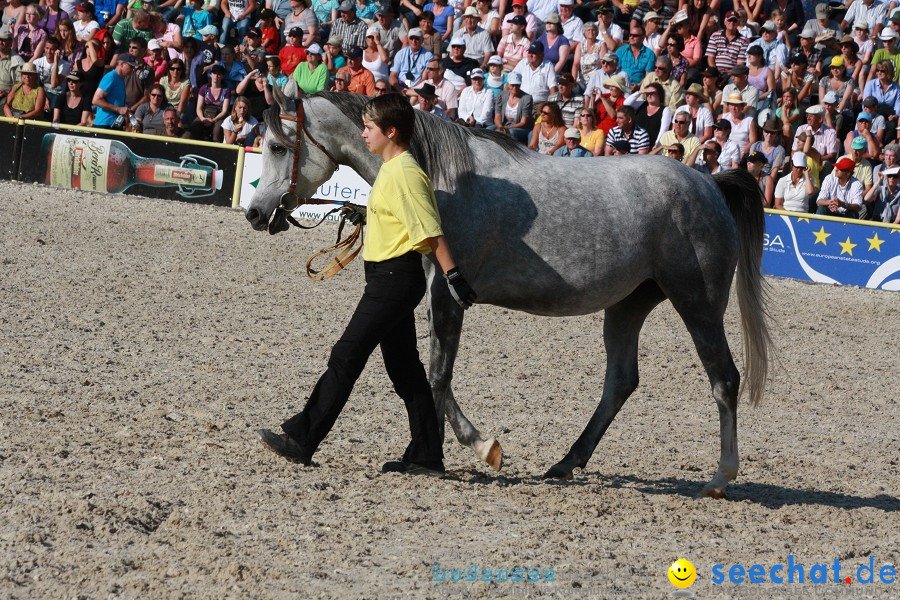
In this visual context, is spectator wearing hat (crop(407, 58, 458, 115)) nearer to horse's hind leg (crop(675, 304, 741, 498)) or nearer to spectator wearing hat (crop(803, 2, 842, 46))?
spectator wearing hat (crop(803, 2, 842, 46))

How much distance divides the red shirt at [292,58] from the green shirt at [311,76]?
763 mm

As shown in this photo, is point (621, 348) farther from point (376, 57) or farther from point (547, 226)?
point (376, 57)

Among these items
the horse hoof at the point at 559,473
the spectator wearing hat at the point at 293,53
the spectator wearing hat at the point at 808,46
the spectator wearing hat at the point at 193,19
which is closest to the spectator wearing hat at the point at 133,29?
the spectator wearing hat at the point at 193,19

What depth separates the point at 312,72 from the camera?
54.9 feet

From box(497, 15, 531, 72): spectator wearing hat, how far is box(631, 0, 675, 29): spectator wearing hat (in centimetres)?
152

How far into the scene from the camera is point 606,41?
1620 cm

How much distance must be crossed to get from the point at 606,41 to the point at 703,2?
5.01ft

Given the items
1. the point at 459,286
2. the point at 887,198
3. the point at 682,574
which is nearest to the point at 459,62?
the point at 887,198

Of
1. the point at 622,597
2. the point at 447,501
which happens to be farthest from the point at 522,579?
the point at 447,501

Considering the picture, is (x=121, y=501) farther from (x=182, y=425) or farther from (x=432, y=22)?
(x=432, y=22)

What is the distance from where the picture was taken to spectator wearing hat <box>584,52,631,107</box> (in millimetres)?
15391

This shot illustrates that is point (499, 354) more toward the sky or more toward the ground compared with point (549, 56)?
more toward the ground

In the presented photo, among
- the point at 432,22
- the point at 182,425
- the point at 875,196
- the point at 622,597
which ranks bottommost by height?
the point at 182,425

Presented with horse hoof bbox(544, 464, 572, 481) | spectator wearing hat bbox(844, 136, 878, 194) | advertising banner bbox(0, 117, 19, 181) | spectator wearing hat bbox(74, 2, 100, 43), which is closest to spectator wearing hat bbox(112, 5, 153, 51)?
spectator wearing hat bbox(74, 2, 100, 43)
